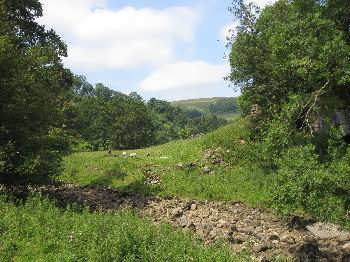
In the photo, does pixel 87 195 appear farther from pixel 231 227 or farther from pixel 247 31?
pixel 247 31

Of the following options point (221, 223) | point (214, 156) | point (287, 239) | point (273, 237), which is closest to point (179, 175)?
point (214, 156)

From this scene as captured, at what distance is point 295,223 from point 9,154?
48.9ft

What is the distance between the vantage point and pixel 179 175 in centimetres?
3159

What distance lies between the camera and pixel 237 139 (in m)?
38.6

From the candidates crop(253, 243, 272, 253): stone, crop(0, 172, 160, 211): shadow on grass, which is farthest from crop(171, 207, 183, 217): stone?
crop(253, 243, 272, 253): stone

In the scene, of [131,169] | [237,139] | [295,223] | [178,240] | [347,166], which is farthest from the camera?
[237,139]

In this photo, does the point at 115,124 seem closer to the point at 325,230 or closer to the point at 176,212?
the point at 176,212

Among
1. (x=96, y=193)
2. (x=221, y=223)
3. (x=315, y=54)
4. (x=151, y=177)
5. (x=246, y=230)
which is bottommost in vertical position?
(x=246, y=230)

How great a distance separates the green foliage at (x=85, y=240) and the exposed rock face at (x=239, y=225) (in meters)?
3.46

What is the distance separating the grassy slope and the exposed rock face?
1.43m

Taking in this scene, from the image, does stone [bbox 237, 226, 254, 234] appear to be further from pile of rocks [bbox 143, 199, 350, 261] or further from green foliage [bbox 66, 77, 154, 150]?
green foliage [bbox 66, 77, 154, 150]

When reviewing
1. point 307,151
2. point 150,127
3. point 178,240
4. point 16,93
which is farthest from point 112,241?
point 150,127

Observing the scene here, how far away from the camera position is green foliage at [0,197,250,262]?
44.1 ft

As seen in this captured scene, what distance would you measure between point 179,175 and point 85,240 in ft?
54.9
